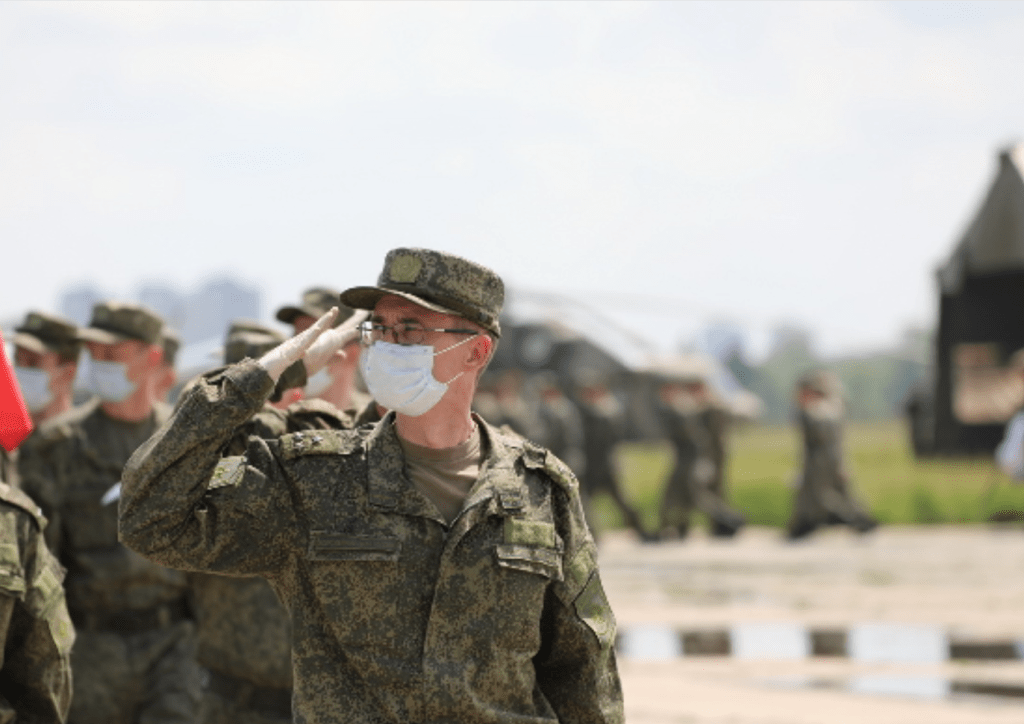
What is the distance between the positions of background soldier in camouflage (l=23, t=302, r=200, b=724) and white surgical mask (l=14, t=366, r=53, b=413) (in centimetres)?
56

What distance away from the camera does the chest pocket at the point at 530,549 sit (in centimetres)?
416

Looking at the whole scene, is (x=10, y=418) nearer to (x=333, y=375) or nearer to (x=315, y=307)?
(x=333, y=375)

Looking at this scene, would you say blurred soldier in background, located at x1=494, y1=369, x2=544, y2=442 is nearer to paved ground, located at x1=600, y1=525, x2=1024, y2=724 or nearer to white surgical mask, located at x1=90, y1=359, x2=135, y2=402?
paved ground, located at x1=600, y1=525, x2=1024, y2=724

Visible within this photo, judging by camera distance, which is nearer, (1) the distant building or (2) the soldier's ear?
(2) the soldier's ear

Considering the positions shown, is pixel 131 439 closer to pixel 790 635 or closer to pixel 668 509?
pixel 790 635

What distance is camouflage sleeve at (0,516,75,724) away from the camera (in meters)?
5.26

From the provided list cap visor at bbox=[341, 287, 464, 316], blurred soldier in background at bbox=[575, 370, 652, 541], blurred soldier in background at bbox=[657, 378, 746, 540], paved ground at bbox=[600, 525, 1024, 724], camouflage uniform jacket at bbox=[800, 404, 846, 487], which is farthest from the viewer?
blurred soldier in background at bbox=[575, 370, 652, 541]

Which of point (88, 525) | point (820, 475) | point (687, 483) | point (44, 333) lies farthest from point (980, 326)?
point (88, 525)

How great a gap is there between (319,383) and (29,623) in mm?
1409

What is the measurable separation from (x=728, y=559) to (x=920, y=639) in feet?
25.2

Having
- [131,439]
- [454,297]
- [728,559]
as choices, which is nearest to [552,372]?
[728,559]

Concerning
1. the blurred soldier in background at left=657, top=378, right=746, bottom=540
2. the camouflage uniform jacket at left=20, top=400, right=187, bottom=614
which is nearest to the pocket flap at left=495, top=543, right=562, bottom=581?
the camouflage uniform jacket at left=20, top=400, right=187, bottom=614

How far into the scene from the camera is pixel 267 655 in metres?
6.41

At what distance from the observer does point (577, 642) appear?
427cm
